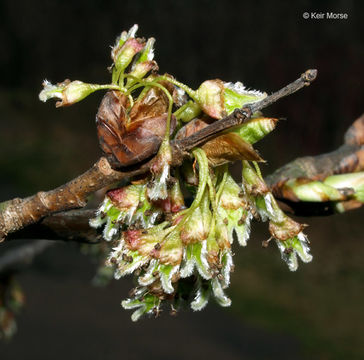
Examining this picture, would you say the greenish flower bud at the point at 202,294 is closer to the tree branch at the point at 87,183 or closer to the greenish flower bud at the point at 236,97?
the tree branch at the point at 87,183

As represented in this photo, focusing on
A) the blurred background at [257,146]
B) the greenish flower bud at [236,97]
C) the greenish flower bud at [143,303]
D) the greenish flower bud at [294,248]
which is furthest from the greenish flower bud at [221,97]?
the blurred background at [257,146]

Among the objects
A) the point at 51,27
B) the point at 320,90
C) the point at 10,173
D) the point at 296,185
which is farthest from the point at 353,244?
the point at 51,27

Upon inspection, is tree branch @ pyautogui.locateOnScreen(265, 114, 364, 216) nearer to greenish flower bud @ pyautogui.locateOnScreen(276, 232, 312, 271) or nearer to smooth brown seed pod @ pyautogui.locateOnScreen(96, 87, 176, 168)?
greenish flower bud @ pyautogui.locateOnScreen(276, 232, 312, 271)

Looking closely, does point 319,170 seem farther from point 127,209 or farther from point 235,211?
point 127,209

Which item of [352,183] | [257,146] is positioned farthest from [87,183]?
[257,146]

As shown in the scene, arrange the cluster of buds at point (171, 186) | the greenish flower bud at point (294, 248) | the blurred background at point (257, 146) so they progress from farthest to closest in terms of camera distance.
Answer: the blurred background at point (257, 146)
the greenish flower bud at point (294, 248)
the cluster of buds at point (171, 186)

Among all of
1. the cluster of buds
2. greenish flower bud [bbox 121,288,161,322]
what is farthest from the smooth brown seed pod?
greenish flower bud [bbox 121,288,161,322]
